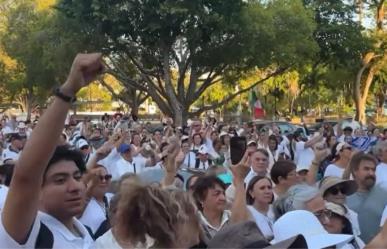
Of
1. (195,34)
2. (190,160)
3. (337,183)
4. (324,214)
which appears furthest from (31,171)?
(195,34)

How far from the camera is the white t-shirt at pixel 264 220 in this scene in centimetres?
511

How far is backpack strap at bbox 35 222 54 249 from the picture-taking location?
269 cm

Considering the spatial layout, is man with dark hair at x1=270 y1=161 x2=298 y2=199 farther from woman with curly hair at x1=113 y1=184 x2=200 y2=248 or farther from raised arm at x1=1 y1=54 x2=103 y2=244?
→ raised arm at x1=1 y1=54 x2=103 y2=244

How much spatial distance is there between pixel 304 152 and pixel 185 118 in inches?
973

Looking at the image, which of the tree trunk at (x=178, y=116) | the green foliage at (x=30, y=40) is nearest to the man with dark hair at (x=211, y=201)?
the tree trunk at (x=178, y=116)

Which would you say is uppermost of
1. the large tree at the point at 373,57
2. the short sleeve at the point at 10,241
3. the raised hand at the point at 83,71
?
the large tree at the point at 373,57

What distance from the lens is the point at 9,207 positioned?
256 cm

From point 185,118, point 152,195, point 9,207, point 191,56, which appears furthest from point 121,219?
point 185,118

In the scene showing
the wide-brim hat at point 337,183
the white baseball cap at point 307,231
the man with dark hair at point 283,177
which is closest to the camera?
the white baseball cap at point 307,231

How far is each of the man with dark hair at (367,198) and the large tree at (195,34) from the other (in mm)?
22290

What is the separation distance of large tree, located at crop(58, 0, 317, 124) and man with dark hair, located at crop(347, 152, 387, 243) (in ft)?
73.1

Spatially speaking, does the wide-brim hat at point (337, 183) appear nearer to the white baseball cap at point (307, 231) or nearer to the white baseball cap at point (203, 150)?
the white baseball cap at point (307, 231)

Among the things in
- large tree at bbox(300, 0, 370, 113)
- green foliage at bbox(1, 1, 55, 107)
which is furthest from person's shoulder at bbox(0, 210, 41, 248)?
large tree at bbox(300, 0, 370, 113)

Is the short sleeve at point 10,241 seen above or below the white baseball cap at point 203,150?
above
